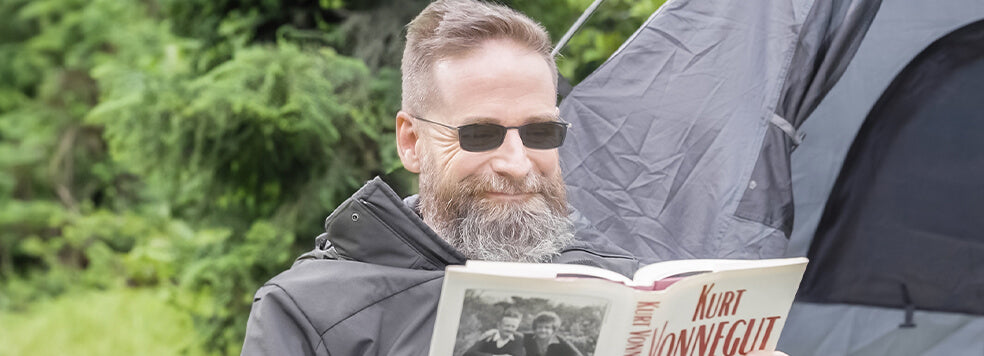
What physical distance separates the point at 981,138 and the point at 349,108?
1984 millimetres

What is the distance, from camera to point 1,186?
7312 mm

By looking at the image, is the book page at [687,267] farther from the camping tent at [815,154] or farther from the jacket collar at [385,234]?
the camping tent at [815,154]

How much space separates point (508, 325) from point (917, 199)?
1418 millimetres

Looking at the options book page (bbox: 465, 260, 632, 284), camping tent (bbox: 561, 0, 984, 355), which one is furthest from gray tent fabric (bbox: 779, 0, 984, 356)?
book page (bbox: 465, 260, 632, 284)

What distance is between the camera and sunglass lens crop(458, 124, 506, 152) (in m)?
1.47

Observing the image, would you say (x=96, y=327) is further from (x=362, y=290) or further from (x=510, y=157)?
(x=510, y=157)

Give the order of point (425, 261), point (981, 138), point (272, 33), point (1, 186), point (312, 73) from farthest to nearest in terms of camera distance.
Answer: point (1, 186)
point (272, 33)
point (312, 73)
point (981, 138)
point (425, 261)

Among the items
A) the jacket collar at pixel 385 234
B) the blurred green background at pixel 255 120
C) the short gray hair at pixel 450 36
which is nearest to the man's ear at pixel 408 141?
the short gray hair at pixel 450 36

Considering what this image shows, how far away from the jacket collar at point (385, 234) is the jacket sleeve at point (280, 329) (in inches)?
6.1

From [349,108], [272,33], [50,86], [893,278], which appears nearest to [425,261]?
[893,278]

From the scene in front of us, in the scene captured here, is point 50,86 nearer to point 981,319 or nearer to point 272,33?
point 272,33

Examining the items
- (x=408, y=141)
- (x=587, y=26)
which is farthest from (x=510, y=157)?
(x=587, y=26)

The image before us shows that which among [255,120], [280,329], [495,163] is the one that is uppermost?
[495,163]

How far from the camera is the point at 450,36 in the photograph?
153cm
